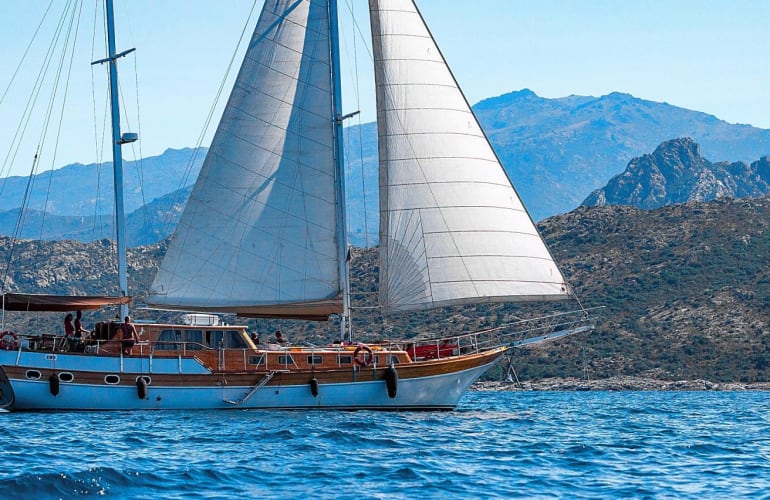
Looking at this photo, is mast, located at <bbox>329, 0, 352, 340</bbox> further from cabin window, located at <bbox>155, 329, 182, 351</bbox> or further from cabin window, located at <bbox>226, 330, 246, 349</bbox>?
cabin window, located at <bbox>155, 329, 182, 351</bbox>

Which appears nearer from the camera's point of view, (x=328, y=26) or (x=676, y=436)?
(x=676, y=436)

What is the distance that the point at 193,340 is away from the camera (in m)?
36.9

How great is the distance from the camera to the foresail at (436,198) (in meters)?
35.5

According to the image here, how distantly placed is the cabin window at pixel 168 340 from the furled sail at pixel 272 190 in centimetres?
201

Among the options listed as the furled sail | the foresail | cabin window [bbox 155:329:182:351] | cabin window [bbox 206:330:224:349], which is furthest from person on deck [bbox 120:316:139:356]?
the foresail

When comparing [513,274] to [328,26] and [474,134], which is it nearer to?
[474,134]

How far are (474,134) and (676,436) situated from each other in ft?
36.3

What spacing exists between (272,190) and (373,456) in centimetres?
1496

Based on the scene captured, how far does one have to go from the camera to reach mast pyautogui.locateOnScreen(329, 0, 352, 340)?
3825 cm

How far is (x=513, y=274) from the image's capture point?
116 ft

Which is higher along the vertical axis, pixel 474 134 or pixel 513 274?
pixel 474 134

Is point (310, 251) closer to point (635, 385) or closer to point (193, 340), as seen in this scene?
point (193, 340)

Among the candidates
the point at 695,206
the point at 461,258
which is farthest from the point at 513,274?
the point at 695,206

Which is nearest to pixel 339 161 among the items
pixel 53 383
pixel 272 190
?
pixel 272 190
